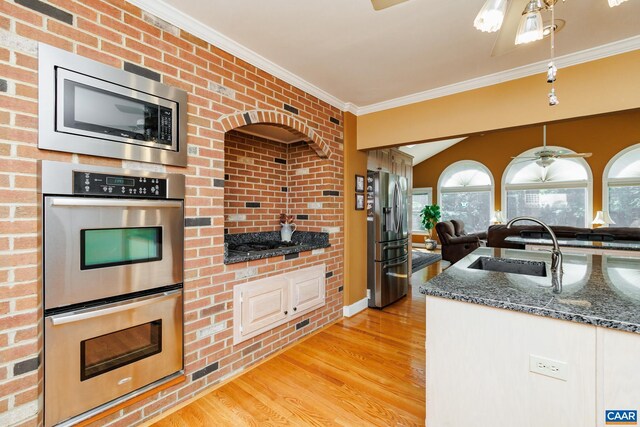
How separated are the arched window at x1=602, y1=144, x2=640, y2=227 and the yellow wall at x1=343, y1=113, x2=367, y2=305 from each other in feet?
22.5

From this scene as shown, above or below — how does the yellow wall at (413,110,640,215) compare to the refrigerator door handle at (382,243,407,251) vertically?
above

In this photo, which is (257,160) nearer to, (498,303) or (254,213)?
(254,213)

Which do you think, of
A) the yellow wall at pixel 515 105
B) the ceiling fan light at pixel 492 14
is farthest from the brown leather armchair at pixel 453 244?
the ceiling fan light at pixel 492 14

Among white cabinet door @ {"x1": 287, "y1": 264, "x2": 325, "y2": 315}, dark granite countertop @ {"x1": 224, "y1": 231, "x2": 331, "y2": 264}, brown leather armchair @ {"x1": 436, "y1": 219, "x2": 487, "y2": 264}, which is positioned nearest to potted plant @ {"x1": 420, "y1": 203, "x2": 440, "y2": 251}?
brown leather armchair @ {"x1": 436, "y1": 219, "x2": 487, "y2": 264}

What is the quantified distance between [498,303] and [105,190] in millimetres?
1869

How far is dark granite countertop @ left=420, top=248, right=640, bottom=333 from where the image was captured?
978mm

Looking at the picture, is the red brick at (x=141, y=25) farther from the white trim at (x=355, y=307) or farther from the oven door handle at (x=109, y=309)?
the white trim at (x=355, y=307)

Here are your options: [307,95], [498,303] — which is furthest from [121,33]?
[498,303]

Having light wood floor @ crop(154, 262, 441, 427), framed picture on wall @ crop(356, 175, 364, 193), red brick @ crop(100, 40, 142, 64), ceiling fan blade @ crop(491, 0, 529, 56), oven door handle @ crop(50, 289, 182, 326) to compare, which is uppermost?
red brick @ crop(100, 40, 142, 64)

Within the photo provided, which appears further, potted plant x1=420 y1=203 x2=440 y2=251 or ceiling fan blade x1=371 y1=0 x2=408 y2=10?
potted plant x1=420 y1=203 x2=440 y2=251

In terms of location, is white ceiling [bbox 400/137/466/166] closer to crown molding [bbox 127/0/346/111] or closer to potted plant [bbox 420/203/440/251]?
potted plant [bbox 420/203/440/251]

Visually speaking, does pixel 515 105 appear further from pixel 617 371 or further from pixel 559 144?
pixel 559 144

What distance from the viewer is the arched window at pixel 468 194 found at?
8.29 meters

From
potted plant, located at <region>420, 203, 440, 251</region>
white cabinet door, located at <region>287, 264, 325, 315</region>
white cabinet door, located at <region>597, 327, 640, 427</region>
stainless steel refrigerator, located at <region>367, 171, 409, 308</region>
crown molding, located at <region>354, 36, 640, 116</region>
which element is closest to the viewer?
white cabinet door, located at <region>597, 327, 640, 427</region>
